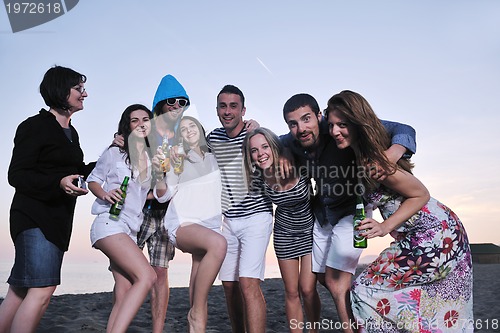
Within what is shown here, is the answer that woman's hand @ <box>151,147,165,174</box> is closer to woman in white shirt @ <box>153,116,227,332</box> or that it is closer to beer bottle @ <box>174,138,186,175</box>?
woman in white shirt @ <box>153,116,227,332</box>

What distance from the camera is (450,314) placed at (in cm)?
409

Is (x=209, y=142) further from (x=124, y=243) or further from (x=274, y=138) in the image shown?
(x=124, y=243)

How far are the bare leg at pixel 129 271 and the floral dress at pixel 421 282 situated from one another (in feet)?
5.89

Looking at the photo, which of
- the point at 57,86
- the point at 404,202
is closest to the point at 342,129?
the point at 404,202

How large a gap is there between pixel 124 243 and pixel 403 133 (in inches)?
101

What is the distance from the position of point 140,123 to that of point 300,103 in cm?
159

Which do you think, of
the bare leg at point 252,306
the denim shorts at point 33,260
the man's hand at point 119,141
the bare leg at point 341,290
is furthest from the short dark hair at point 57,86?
the bare leg at point 341,290

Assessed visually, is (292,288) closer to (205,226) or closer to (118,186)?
(205,226)

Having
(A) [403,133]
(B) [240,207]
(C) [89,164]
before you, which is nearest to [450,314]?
(A) [403,133]

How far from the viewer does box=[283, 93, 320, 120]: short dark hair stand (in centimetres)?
509

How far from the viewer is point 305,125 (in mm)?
5039

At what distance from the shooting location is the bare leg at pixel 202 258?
192 inches

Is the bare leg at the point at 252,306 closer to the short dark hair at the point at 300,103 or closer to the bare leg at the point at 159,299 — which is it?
the bare leg at the point at 159,299

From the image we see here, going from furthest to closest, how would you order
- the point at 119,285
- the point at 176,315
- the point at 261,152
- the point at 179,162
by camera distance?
the point at 176,315 < the point at 261,152 < the point at 179,162 < the point at 119,285
